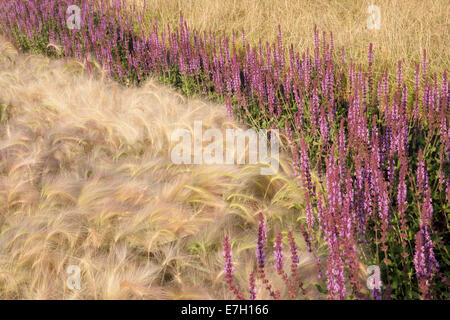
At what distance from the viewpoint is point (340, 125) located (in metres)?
2.58

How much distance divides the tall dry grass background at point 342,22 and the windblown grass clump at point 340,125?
0.72 feet

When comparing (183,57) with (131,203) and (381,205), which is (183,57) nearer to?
(131,203)

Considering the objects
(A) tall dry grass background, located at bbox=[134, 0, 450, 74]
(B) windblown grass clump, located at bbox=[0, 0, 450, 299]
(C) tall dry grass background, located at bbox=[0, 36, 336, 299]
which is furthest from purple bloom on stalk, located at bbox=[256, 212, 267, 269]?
(A) tall dry grass background, located at bbox=[134, 0, 450, 74]

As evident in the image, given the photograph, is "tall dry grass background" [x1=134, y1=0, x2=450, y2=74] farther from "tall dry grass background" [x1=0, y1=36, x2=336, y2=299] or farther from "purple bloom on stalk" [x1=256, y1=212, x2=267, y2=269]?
"purple bloom on stalk" [x1=256, y1=212, x2=267, y2=269]

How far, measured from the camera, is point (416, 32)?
14.1 ft

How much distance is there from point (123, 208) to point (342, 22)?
3934 millimetres

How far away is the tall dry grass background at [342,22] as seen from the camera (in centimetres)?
401

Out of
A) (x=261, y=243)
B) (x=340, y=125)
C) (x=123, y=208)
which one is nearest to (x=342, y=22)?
(x=340, y=125)

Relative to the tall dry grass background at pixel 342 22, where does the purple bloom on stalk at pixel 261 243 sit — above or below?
below

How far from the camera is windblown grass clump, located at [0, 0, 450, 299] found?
1636 millimetres

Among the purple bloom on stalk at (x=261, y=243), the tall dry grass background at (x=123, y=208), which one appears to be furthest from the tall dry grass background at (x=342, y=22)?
the purple bloom on stalk at (x=261, y=243)

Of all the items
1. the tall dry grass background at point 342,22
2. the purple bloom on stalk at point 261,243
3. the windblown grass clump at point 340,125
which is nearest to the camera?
the purple bloom on stalk at point 261,243

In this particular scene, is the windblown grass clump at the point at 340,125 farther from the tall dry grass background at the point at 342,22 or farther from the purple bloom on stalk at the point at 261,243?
the tall dry grass background at the point at 342,22
